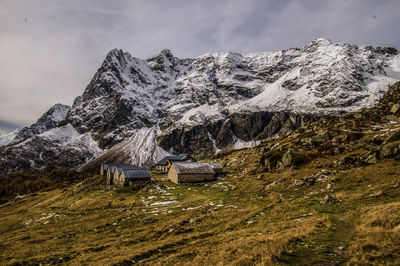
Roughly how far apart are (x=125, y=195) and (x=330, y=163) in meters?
47.7

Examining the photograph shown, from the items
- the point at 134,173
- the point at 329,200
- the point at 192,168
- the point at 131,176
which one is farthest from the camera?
the point at 192,168

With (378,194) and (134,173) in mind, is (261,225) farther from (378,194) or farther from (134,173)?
(134,173)

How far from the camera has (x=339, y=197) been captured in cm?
2819

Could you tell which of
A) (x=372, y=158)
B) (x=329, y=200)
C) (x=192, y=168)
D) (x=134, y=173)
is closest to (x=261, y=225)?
(x=329, y=200)

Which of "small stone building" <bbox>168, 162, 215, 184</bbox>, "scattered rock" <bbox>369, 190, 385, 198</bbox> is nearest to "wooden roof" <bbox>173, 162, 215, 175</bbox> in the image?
"small stone building" <bbox>168, 162, 215, 184</bbox>

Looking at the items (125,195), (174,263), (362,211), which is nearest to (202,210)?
(174,263)

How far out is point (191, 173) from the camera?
6431 cm

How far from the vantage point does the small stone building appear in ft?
209

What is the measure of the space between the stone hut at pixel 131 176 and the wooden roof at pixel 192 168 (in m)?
9.97

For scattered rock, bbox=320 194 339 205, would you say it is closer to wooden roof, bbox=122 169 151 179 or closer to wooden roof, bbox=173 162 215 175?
wooden roof, bbox=173 162 215 175

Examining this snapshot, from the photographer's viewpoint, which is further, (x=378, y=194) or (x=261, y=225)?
(x=378, y=194)

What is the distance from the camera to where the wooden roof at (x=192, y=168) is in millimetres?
64250

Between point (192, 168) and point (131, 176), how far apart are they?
1809 cm

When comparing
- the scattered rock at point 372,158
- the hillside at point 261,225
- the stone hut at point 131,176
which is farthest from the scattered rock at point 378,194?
the stone hut at point 131,176
